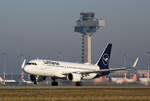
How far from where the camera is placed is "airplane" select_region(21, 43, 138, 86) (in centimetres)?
9350

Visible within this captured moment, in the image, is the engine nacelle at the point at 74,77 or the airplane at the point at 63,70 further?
the engine nacelle at the point at 74,77

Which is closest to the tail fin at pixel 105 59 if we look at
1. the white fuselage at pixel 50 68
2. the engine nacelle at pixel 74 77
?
the white fuselage at pixel 50 68

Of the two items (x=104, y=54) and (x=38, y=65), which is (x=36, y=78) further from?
(x=104, y=54)

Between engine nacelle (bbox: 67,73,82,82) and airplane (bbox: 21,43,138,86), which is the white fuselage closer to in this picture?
airplane (bbox: 21,43,138,86)

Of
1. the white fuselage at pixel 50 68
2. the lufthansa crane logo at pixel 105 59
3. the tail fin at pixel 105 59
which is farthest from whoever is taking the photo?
the lufthansa crane logo at pixel 105 59

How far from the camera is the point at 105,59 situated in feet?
360

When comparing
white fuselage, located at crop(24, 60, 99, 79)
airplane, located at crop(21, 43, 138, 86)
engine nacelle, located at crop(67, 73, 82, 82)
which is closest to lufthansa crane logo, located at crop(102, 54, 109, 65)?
airplane, located at crop(21, 43, 138, 86)

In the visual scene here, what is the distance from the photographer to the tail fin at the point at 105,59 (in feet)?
356

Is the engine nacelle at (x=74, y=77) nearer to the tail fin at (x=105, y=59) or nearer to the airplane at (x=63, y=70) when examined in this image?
the airplane at (x=63, y=70)

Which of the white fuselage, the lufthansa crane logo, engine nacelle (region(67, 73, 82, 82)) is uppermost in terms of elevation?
the lufthansa crane logo

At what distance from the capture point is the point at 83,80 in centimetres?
10344

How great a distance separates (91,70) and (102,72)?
2.68 m

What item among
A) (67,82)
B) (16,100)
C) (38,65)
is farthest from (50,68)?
(16,100)

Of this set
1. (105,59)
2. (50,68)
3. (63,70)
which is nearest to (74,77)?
(63,70)
